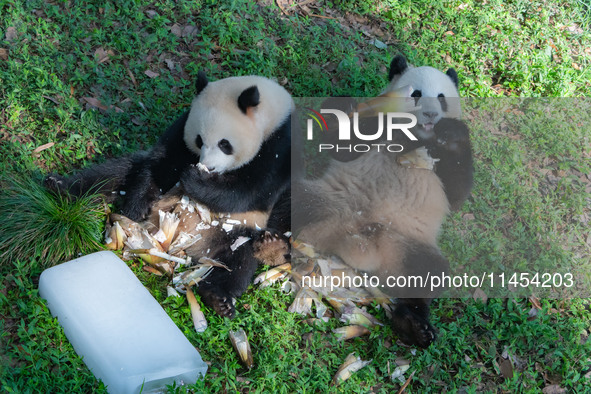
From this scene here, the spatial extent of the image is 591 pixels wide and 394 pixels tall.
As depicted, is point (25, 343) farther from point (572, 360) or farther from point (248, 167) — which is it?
point (572, 360)

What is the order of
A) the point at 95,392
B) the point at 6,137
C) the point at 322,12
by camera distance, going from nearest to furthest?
the point at 95,392 < the point at 6,137 < the point at 322,12

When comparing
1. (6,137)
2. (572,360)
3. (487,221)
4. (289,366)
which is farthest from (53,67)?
(572,360)

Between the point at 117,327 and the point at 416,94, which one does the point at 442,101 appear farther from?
the point at 117,327

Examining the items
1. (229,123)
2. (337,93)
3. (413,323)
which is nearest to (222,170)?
(229,123)

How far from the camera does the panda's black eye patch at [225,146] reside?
12.4 ft

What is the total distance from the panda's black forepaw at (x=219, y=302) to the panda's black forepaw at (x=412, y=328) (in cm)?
107

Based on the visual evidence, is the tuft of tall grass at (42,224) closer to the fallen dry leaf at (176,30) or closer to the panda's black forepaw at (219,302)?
the panda's black forepaw at (219,302)

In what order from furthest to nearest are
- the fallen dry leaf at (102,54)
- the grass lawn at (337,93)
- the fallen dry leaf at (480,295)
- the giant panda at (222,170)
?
the fallen dry leaf at (102,54)
the fallen dry leaf at (480,295)
the giant panda at (222,170)
the grass lawn at (337,93)

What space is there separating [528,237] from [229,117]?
8.82 ft

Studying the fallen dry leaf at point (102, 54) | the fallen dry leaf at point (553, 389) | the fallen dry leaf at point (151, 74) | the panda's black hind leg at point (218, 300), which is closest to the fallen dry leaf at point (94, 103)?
the fallen dry leaf at point (102, 54)

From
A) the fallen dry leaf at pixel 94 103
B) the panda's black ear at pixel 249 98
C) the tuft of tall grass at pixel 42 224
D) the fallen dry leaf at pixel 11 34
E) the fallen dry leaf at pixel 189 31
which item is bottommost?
the tuft of tall grass at pixel 42 224

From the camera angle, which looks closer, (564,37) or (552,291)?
(552,291)

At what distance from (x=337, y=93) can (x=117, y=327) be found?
3.07 metres

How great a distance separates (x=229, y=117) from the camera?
149 inches
